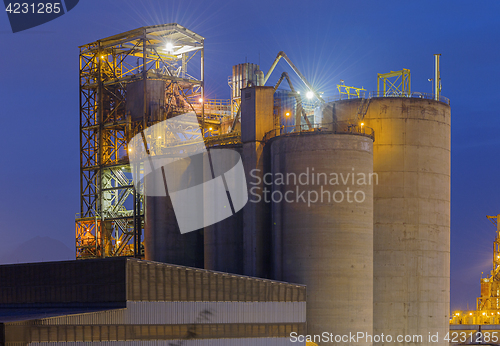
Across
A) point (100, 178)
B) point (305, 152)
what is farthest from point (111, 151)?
point (305, 152)

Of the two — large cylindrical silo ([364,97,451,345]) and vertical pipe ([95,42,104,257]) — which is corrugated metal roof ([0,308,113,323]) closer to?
large cylindrical silo ([364,97,451,345])

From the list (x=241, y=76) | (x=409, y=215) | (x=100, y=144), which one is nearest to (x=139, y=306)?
(x=409, y=215)

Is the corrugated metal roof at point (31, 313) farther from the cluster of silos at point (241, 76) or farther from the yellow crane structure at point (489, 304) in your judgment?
the yellow crane structure at point (489, 304)

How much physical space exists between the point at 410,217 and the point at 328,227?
30.0 feet

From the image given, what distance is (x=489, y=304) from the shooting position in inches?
4218

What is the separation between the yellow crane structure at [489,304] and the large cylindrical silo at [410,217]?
43519mm

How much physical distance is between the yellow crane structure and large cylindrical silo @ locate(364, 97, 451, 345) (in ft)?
143

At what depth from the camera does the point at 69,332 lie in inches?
1649

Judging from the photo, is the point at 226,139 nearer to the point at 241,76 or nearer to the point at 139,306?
the point at 241,76

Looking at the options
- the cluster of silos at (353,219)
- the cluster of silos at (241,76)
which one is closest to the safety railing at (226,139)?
the cluster of silos at (353,219)

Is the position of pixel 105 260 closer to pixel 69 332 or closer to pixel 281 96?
pixel 69 332

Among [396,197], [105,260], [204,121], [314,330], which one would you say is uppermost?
[204,121]

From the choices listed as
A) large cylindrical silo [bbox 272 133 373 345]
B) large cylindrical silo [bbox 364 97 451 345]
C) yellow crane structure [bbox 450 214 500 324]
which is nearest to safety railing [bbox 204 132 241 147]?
large cylindrical silo [bbox 272 133 373 345]

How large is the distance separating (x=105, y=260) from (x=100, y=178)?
1548 inches
